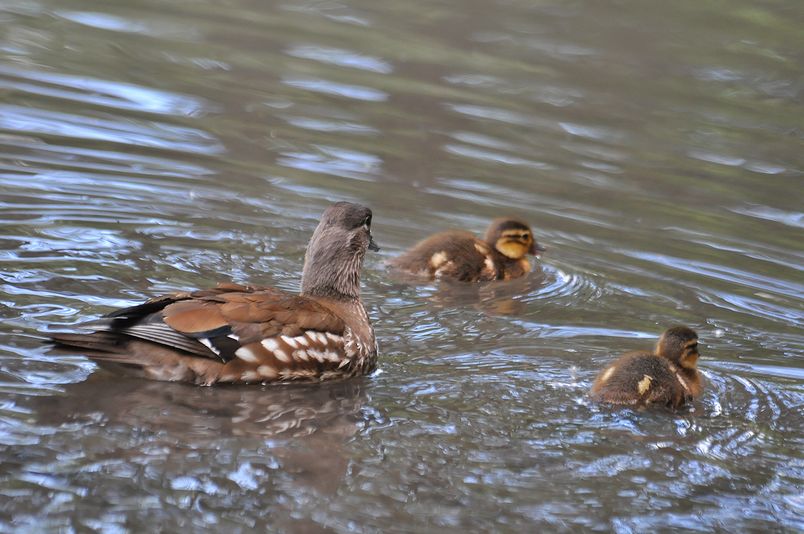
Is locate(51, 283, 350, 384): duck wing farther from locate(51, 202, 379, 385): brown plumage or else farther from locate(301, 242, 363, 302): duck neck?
locate(301, 242, 363, 302): duck neck

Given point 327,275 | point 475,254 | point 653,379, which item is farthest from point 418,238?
point 653,379

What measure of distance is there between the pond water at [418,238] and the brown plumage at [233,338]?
5.6 inches

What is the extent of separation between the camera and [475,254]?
9.09 meters

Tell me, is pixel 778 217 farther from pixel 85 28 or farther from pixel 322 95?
pixel 85 28

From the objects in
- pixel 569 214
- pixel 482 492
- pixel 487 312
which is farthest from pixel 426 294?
pixel 482 492

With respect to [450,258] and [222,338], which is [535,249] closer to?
[450,258]

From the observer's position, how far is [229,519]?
195 inches

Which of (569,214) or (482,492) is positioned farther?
(569,214)

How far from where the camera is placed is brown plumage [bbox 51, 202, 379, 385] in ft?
21.0

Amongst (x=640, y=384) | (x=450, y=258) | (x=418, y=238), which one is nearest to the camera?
(x=640, y=384)

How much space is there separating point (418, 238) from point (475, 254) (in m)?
0.69

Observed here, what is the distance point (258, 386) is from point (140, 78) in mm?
6439

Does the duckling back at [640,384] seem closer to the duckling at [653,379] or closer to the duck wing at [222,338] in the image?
the duckling at [653,379]

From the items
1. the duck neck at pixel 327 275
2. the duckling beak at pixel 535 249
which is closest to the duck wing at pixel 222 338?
the duck neck at pixel 327 275
